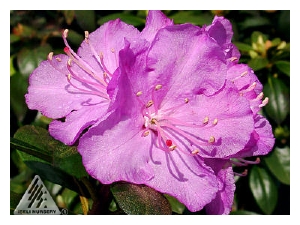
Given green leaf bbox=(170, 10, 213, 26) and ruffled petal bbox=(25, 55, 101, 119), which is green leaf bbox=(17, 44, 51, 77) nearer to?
green leaf bbox=(170, 10, 213, 26)

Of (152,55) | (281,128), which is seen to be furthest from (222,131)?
(281,128)

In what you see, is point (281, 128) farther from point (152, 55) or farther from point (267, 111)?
point (152, 55)

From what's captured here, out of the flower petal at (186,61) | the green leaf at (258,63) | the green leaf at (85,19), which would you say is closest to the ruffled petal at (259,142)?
the flower petal at (186,61)

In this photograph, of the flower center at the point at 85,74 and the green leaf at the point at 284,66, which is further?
the green leaf at the point at 284,66

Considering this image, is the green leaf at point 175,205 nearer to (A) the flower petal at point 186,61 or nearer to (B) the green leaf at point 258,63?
(A) the flower petal at point 186,61

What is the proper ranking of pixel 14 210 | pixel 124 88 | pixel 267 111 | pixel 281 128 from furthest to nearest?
1. pixel 281 128
2. pixel 267 111
3. pixel 14 210
4. pixel 124 88

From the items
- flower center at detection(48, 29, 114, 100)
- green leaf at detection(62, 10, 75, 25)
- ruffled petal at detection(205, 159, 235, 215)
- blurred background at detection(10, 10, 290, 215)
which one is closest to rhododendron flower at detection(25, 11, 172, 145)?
flower center at detection(48, 29, 114, 100)
